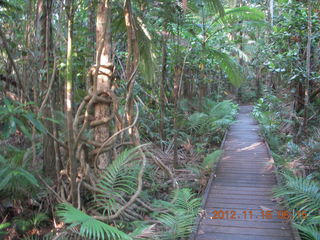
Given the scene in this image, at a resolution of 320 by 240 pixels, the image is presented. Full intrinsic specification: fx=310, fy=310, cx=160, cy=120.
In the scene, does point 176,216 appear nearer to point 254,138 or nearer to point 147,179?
point 147,179

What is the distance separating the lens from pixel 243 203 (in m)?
4.66

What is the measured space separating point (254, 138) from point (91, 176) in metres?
6.95

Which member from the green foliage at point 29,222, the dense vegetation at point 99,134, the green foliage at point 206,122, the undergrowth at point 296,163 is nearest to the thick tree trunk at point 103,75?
the dense vegetation at point 99,134

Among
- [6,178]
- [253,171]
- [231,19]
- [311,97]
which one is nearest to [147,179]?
[253,171]

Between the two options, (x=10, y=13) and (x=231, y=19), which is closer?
(x=10, y=13)

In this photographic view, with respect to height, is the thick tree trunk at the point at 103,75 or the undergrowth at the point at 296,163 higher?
the thick tree trunk at the point at 103,75

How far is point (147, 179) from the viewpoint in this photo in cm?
531

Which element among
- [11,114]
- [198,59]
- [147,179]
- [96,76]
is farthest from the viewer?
[198,59]

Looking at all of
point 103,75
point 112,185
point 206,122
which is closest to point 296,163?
point 206,122

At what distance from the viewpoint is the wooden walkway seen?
374 centimetres

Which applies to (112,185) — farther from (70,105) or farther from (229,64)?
(229,64)

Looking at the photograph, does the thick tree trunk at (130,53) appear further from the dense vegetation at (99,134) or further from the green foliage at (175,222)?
the green foliage at (175,222)
